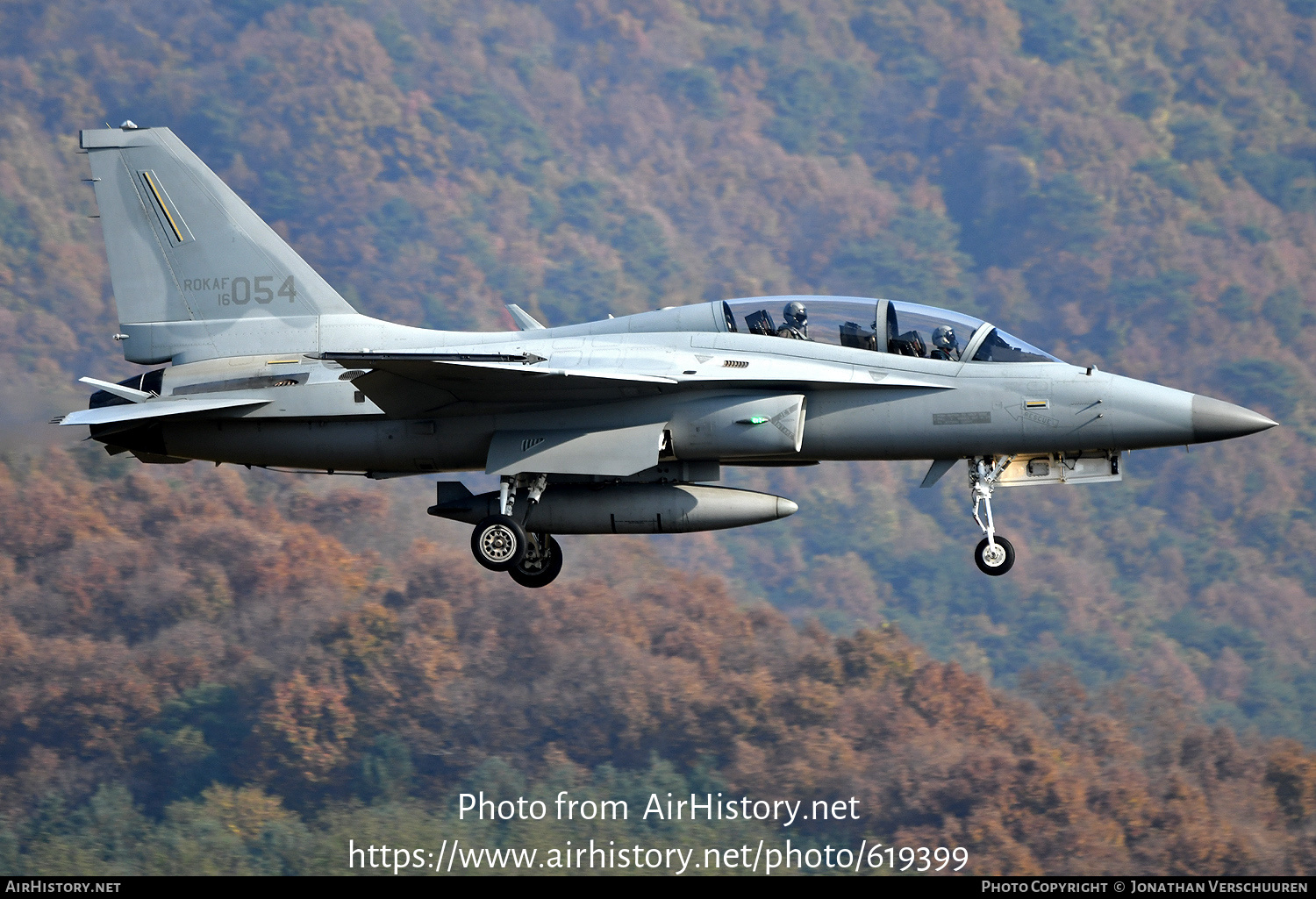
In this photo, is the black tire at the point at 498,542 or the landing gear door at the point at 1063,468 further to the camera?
the black tire at the point at 498,542

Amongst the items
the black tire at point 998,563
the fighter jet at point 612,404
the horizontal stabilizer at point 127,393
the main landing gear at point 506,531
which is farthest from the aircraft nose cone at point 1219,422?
the horizontal stabilizer at point 127,393

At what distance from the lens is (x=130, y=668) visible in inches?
2483

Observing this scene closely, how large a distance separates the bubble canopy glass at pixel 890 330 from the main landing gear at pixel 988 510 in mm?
1258

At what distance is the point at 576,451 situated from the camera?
1970cm

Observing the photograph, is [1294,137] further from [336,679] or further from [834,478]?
[336,679]

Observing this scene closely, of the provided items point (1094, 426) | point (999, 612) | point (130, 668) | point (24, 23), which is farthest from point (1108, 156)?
point (1094, 426)

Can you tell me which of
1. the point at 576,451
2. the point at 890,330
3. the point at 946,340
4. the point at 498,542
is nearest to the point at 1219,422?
the point at 946,340

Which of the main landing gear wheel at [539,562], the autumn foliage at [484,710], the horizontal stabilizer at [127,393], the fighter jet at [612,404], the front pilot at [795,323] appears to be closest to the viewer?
the fighter jet at [612,404]

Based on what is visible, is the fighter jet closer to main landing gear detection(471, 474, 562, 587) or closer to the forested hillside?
main landing gear detection(471, 474, 562, 587)

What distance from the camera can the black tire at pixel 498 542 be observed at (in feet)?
66.1

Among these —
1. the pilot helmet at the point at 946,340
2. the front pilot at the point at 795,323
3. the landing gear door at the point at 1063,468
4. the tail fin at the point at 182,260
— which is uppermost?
the tail fin at the point at 182,260

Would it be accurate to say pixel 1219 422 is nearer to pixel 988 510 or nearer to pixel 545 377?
pixel 988 510

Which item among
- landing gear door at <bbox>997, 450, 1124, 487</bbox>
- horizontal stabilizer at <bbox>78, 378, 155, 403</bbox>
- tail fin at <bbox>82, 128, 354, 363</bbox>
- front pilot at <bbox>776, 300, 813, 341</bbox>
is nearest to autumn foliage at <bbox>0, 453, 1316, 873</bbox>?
tail fin at <bbox>82, 128, 354, 363</bbox>

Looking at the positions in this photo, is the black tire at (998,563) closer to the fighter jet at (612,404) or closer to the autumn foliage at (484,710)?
the fighter jet at (612,404)
